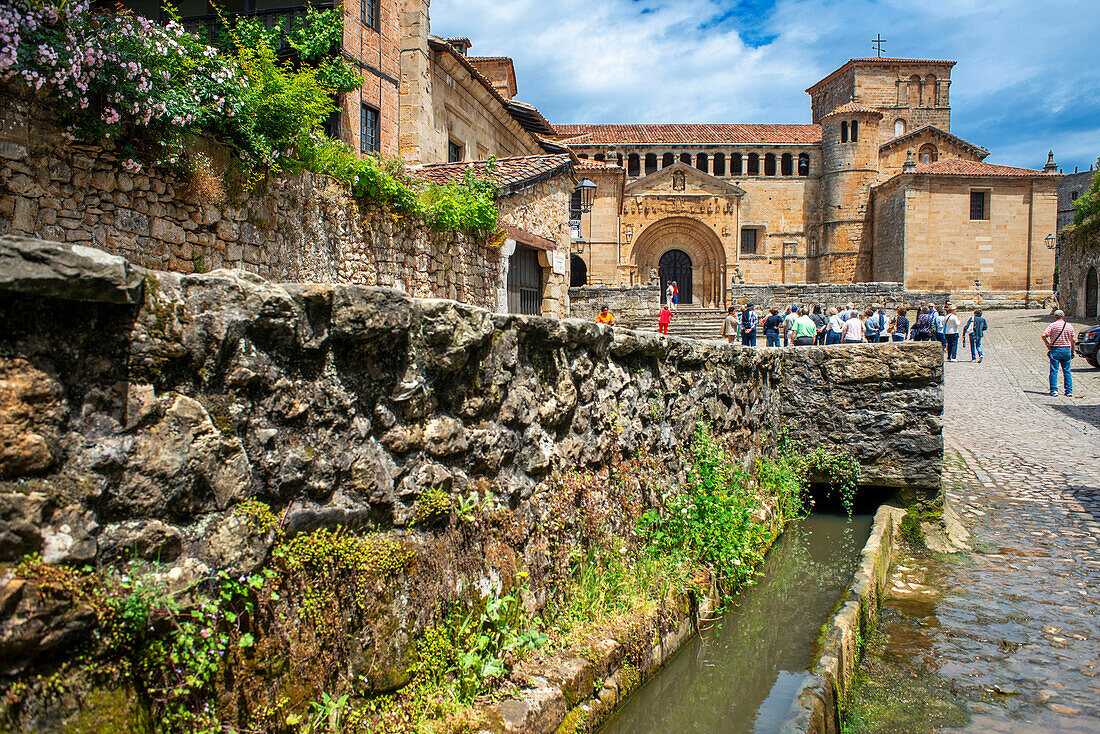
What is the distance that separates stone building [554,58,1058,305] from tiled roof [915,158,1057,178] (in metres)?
0.08

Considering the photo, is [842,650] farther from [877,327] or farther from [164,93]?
[877,327]

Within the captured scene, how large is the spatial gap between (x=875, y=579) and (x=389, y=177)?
288 inches

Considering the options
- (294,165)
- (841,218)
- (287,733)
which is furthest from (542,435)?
(841,218)

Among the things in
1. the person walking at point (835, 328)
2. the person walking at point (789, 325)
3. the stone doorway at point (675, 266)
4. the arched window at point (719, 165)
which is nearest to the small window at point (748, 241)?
the arched window at point (719, 165)

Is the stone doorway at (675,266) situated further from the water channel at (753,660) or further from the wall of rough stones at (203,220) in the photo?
the water channel at (753,660)

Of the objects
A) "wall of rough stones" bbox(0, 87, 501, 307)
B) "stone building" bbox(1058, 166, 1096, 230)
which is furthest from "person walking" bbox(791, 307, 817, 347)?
"stone building" bbox(1058, 166, 1096, 230)

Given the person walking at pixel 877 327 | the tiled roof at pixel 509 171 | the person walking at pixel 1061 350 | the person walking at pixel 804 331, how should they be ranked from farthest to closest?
the person walking at pixel 877 327, the person walking at pixel 804 331, the person walking at pixel 1061 350, the tiled roof at pixel 509 171

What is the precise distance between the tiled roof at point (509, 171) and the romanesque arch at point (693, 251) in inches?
1037

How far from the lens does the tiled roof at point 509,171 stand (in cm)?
1142

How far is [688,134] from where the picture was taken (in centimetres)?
4344

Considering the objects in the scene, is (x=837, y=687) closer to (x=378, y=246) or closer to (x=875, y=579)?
(x=875, y=579)

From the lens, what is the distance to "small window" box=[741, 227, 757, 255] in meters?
44.0

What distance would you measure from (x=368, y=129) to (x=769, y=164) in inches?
1379

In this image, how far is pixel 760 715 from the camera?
3703mm
